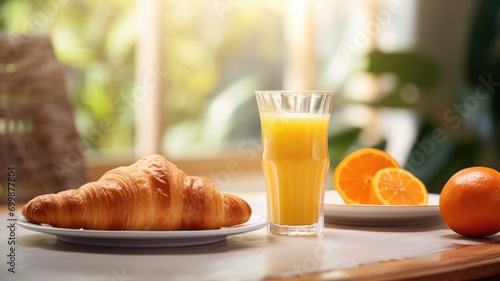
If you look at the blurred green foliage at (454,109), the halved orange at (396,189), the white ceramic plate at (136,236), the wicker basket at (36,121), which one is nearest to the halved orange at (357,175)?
the halved orange at (396,189)

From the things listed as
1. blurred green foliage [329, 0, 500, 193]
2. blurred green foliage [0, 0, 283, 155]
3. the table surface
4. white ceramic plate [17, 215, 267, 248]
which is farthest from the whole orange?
blurred green foliage [0, 0, 283, 155]

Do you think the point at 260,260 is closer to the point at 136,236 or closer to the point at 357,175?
the point at 136,236

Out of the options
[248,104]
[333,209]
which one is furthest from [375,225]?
[248,104]

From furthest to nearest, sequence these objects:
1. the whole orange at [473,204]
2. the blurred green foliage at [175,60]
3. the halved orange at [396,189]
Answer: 1. the blurred green foliage at [175,60]
2. the halved orange at [396,189]
3. the whole orange at [473,204]

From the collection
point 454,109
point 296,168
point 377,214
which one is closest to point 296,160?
point 296,168

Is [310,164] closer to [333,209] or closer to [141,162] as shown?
[333,209]

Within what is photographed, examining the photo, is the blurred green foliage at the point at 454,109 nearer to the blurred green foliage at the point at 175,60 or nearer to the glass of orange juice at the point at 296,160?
the blurred green foliage at the point at 175,60
